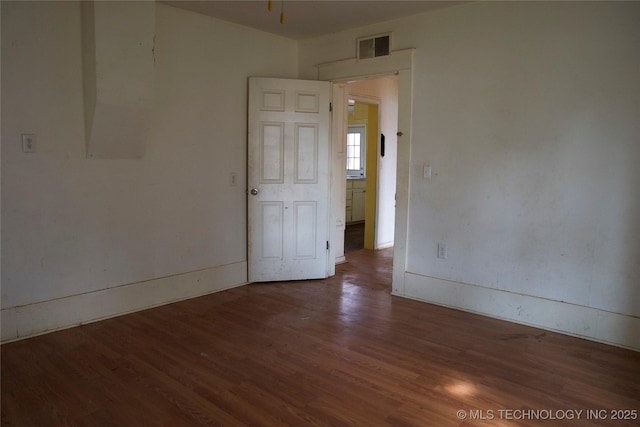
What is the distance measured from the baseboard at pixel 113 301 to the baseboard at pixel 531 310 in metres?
1.83

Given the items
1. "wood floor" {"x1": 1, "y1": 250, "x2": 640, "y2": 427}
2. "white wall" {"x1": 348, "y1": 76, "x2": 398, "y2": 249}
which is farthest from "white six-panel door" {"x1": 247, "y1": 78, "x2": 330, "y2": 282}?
"white wall" {"x1": 348, "y1": 76, "x2": 398, "y2": 249}

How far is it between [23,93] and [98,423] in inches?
88.1

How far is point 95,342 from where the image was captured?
121 inches

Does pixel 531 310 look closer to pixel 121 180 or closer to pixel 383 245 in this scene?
pixel 383 245

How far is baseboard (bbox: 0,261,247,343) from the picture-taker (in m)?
3.11

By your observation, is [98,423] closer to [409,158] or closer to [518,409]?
[518,409]

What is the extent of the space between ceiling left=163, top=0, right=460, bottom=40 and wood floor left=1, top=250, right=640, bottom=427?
8.42ft

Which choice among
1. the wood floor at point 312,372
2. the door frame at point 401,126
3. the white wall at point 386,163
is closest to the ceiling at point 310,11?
the door frame at point 401,126

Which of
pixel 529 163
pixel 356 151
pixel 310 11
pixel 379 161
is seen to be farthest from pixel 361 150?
pixel 529 163

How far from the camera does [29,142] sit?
3062 mm

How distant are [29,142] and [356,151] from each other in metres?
6.81

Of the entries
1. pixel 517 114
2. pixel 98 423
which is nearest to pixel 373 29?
pixel 517 114

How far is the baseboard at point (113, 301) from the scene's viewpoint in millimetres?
3111

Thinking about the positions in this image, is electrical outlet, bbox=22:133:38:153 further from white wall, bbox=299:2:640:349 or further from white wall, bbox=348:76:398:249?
white wall, bbox=348:76:398:249
